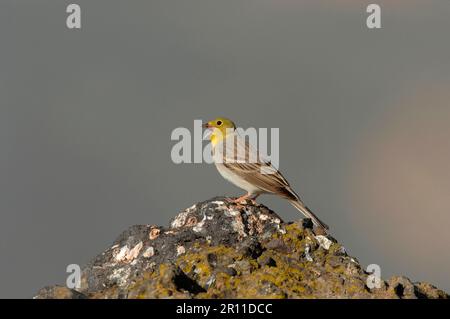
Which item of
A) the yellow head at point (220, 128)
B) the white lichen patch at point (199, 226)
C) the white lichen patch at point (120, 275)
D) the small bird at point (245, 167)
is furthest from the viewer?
the yellow head at point (220, 128)

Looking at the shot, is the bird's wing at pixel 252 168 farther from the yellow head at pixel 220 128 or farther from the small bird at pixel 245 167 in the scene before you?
the yellow head at pixel 220 128

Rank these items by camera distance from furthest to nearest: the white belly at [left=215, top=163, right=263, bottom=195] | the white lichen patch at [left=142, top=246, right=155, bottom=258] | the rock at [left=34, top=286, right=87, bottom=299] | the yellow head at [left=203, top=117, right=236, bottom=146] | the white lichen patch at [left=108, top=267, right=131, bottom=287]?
the yellow head at [left=203, top=117, right=236, bottom=146] → the white belly at [left=215, top=163, right=263, bottom=195] → the white lichen patch at [left=142, top=246, right=155, bottom=258] → the white lichen patch at [left=108, top=267, right=131, bottom=287] → the rock at [left=34, top=286, right=87, bottom=299]

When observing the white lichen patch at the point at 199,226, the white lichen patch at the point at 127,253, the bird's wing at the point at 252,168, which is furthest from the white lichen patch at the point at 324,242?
the bird's wing at the point at 252,168

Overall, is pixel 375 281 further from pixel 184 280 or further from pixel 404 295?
pixel 184 280

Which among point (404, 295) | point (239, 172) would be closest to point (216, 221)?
point (404, 295)

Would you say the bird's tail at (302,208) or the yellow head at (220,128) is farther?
the yellow head at (220,128)

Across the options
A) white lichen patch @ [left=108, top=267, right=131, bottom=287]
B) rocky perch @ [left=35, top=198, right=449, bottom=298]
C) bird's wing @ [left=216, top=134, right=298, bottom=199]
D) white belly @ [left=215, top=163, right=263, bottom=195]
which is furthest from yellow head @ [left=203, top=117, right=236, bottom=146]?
white lichen patch @ [left=108, top=267, right=131, bottom=287]

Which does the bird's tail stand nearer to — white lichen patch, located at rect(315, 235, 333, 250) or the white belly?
the white belly
